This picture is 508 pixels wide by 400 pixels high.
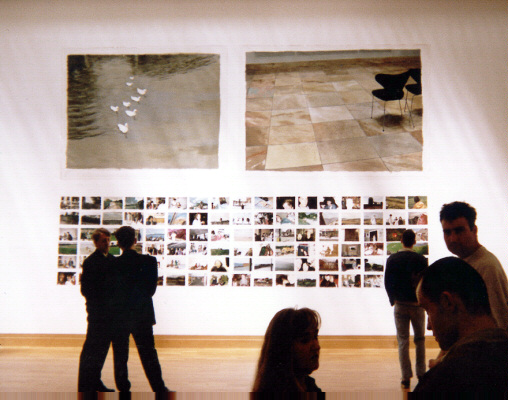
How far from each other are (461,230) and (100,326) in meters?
3.46

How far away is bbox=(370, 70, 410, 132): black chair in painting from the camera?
7766mm

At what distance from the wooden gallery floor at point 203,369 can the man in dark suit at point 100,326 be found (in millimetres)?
747

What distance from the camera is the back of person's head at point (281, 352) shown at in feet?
6.34

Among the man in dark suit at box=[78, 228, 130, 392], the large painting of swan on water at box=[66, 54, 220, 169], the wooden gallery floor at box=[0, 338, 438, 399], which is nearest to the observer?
the man in dark suit at box=[78, 228, 130, 392]

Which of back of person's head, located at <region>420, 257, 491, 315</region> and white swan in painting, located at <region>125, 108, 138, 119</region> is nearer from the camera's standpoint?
back of person's head, located at <region>420, 257, 491, 315</region>

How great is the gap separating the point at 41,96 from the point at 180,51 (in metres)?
2.51

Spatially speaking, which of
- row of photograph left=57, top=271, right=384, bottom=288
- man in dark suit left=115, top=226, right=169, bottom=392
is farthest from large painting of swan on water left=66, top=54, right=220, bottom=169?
man in dark suit left=115, top=226, right=169, bottom=392

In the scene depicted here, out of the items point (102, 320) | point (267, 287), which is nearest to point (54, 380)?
point (102, 320)

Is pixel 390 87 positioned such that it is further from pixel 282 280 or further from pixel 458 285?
pixel 458 285

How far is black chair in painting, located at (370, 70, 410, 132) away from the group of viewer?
310 centimetres

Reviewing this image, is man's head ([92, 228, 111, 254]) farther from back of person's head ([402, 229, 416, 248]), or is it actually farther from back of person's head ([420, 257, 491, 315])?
back of person's head ([420, 257, 491, 315])

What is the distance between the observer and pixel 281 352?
6.52 feet

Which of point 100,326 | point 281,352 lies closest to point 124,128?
point 100,326

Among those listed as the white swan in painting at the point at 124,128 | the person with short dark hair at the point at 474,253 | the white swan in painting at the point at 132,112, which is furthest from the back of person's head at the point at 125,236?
the white swan in painting at the point at 132,112
